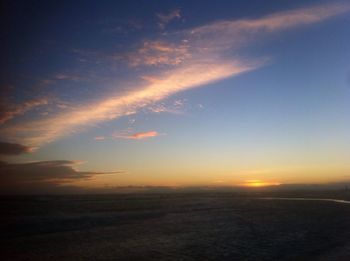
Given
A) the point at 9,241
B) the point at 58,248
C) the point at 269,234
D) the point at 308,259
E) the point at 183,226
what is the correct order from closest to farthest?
the point at 308,259 → the point at 58,248 → the point at 9,241 → the point at 269,234 → the point at 183,226

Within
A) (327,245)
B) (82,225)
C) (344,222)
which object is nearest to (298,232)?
(327,245)

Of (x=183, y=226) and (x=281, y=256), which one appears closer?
(x=281, y=256)

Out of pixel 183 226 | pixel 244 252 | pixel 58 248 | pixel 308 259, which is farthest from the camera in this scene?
pixel 183 226

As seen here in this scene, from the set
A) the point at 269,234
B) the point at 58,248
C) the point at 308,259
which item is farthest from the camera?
the point at 269,234

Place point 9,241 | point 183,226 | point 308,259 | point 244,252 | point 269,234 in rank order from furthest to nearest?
point 183,226
point 269,234
point 9,241
point 244,252
point 308,259

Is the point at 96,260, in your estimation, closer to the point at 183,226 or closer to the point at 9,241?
the point at 9,241

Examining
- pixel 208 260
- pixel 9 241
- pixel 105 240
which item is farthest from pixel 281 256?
pixel 9 241

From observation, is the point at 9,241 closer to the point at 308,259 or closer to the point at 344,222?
the point at 308,259

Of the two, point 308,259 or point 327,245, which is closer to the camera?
point 308,259
